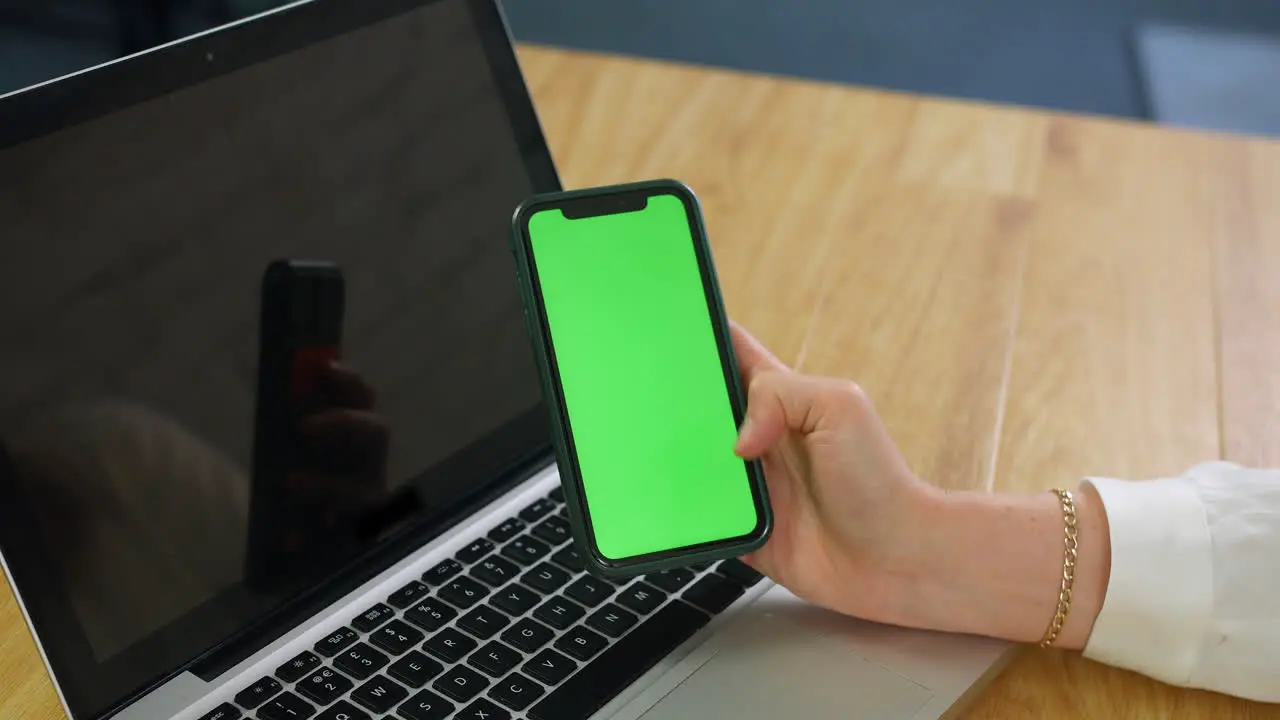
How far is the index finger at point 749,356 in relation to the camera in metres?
0.70

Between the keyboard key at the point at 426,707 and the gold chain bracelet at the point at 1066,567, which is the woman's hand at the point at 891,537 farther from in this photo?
the keyboard key at the point at 426,707

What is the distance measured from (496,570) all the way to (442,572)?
0.09ft

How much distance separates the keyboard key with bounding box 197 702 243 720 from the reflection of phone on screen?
2.7 inches

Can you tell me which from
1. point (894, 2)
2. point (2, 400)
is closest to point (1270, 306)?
point (2, 400)

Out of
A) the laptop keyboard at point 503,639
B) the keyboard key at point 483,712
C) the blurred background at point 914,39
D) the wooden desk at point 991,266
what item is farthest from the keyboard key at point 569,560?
the blurred background at point 914,39

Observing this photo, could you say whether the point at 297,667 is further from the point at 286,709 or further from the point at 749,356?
the point at 749,356

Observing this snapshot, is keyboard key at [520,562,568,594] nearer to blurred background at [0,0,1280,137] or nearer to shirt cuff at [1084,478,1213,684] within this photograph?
shirt cuff at [1084,478,1213,684]

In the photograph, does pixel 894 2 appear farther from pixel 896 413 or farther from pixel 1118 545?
→ pixel 1118 545

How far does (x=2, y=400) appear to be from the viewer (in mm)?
574

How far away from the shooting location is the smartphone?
25.7 inches

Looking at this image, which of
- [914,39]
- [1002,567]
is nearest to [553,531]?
[1002,567]

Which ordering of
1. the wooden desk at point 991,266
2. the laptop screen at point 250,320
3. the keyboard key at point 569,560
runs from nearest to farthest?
the laptop screen at point 250,320
the keyboard key at point 569,560
the wooden desk at point 991,266

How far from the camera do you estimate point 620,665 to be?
0.64m

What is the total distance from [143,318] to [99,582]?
0.41ft
